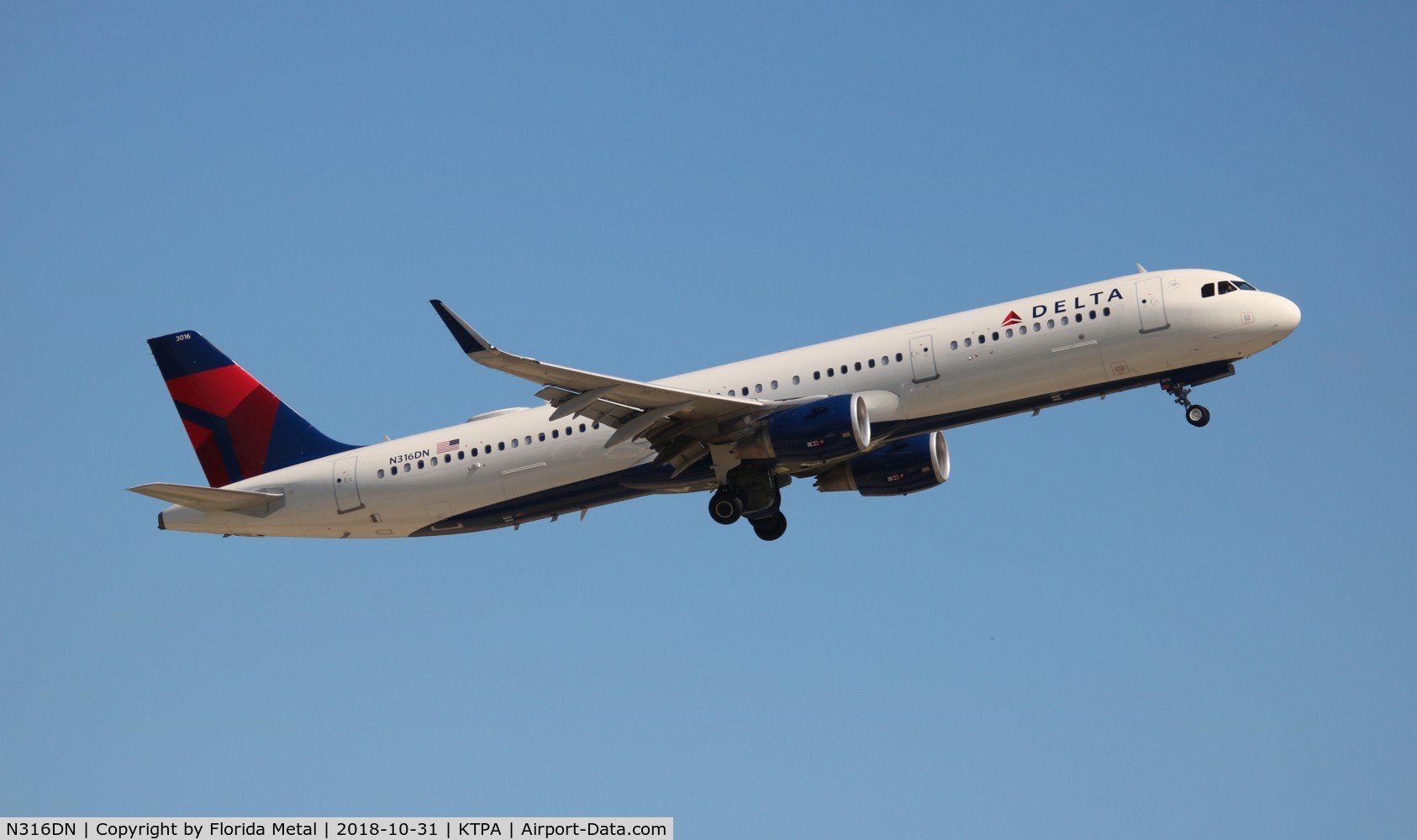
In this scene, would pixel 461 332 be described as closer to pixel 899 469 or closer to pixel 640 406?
pixel 640 406

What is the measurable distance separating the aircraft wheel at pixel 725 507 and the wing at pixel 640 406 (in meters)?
1.30

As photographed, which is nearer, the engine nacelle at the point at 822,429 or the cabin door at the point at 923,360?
the engine nacelle at the point at 822,429

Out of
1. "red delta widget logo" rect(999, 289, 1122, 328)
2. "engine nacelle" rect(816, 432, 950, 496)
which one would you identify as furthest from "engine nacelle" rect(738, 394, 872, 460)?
"engine nacelle" rect(816, 432, 950, 496)

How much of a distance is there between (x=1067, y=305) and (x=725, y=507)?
34.4 ft

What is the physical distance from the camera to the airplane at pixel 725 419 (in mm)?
43281

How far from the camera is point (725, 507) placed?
4703 cm

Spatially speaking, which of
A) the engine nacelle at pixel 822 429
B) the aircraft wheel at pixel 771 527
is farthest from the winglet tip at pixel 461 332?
the aircraft wheel at pixel 771 527

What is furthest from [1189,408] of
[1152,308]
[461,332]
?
[461,332]

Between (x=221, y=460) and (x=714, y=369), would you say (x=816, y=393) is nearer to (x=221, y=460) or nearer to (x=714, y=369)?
(x=714, y=369)

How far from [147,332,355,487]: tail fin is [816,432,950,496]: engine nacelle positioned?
1489cm

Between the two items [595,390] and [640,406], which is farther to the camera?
[640,406]

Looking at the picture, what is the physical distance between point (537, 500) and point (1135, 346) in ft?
54.5

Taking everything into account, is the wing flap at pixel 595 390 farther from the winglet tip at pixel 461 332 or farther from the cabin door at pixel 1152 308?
the cabin door at pixel 1152 308

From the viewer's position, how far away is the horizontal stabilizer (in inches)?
1925
